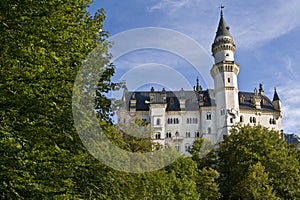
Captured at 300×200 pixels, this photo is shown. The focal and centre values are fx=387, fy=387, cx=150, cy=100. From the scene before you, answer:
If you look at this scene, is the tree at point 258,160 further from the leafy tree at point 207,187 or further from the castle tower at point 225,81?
the castle tower at point 225,81

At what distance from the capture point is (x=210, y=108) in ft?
289

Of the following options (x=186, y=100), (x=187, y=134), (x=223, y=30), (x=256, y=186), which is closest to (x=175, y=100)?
(x=186, y=100)

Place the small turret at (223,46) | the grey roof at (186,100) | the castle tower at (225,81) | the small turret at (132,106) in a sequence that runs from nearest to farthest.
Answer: the castle tower at (225,81)
the small turret at (132,106)
the grey roof at (186,100)
the small turret at (223,46)

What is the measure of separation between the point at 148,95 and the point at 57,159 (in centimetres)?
8045

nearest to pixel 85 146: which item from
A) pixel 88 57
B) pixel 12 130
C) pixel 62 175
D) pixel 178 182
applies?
pixel 62 175

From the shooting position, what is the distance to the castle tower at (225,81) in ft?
278

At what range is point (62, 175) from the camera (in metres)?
12.6

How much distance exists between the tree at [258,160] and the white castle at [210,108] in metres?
33.7

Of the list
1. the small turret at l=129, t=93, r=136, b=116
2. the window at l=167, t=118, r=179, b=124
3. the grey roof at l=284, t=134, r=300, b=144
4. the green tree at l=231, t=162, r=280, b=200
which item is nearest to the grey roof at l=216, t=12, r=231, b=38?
the window at l=167, t=118, r=179, b=124

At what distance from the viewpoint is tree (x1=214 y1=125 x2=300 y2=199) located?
43.1 metres

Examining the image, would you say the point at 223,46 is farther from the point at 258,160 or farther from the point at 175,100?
the point at 258,160

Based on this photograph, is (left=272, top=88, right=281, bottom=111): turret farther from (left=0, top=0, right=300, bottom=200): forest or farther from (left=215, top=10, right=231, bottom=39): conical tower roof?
(left=0, top=0, right=300, bottom=200): forest

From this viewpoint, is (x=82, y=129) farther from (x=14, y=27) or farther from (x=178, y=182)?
Result: (x=178, y=182)

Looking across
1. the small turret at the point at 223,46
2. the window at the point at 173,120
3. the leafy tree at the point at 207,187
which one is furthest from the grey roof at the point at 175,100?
the leafy tree at the point at 207,187
